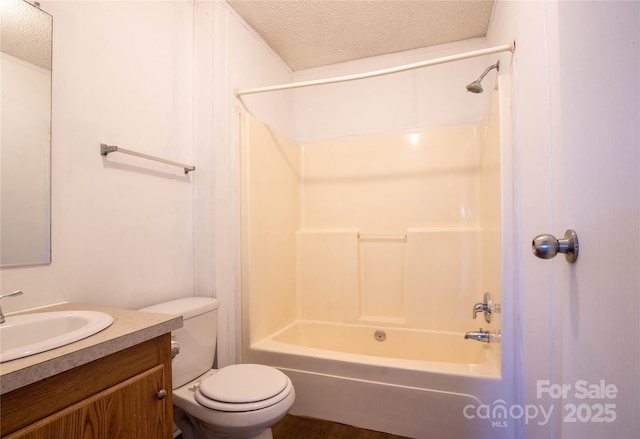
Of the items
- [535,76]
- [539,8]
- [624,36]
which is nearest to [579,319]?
[624,36]

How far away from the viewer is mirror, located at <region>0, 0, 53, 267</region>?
42.1 inches

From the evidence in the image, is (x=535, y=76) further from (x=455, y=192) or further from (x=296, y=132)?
(x=296, y=132)

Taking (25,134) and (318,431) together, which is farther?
(318,431)

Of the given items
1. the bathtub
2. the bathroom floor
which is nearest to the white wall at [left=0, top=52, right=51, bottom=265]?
the bathtub

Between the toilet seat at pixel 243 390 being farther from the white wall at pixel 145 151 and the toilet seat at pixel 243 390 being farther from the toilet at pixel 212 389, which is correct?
the white wall at pixel 145 151

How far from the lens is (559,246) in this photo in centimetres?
A: 59

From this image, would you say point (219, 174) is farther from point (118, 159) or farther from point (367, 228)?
point (367, 228)

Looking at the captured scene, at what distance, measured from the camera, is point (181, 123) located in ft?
5.95

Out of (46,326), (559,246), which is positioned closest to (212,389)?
(46,326)

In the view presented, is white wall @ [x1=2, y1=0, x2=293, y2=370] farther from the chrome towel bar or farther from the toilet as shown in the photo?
the toilet

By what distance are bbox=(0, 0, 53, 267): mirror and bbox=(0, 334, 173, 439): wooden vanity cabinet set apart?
0.60 meters

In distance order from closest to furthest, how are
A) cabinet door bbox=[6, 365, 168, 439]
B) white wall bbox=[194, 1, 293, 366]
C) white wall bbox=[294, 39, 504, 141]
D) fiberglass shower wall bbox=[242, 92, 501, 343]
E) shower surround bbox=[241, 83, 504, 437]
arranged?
cabinet door bbox=[6, 365, 168, 439], shower surround bbox=[241, 83, 504, 437], white wall bbox=[194, 1, 293, 366], fiberglass shower wall bbox=[242, 92, 501, 343], white wall bbox=[294, 39, 504, 141]

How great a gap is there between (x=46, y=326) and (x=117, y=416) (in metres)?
0.41

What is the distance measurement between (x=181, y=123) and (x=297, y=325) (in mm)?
1647
